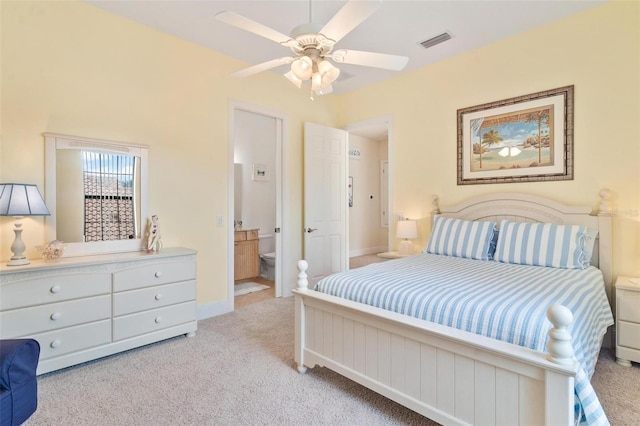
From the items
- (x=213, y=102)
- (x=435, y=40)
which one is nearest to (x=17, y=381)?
(x=213, y=102)

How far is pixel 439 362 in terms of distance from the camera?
161cm

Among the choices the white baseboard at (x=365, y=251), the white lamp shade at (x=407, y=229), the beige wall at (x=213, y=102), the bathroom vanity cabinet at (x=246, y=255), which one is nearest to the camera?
the beige wall at (x=213, y=102)

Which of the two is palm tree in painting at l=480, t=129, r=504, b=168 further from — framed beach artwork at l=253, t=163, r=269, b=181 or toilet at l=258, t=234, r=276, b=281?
framed beach artwork at l=253, t=163, r=269, b=181

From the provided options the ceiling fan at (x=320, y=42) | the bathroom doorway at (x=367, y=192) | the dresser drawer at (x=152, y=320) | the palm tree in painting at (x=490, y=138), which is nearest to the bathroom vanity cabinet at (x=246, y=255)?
the dresser drawer at (x=152, y=320)

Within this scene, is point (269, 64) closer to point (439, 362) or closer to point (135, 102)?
point (135, 102)

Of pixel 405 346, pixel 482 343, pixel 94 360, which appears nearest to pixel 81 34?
pixel 94 360

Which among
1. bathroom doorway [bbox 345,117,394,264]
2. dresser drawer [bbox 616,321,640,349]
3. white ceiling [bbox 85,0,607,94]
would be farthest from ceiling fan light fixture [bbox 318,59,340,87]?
bathroom doorway [bbox 345,117,394,264]

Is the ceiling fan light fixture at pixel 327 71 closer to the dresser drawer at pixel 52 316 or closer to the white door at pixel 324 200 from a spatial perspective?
the white door at pixel 324 200

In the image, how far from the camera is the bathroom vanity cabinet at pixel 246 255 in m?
4.88

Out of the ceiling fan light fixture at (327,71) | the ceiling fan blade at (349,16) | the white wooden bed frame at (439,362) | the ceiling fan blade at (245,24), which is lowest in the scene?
the white wooden bed frame at (439,362)

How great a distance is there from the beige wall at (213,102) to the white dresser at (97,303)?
44 cm

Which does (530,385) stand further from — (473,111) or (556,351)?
(473,111)

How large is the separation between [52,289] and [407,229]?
337cm

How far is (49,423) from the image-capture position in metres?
1.78
